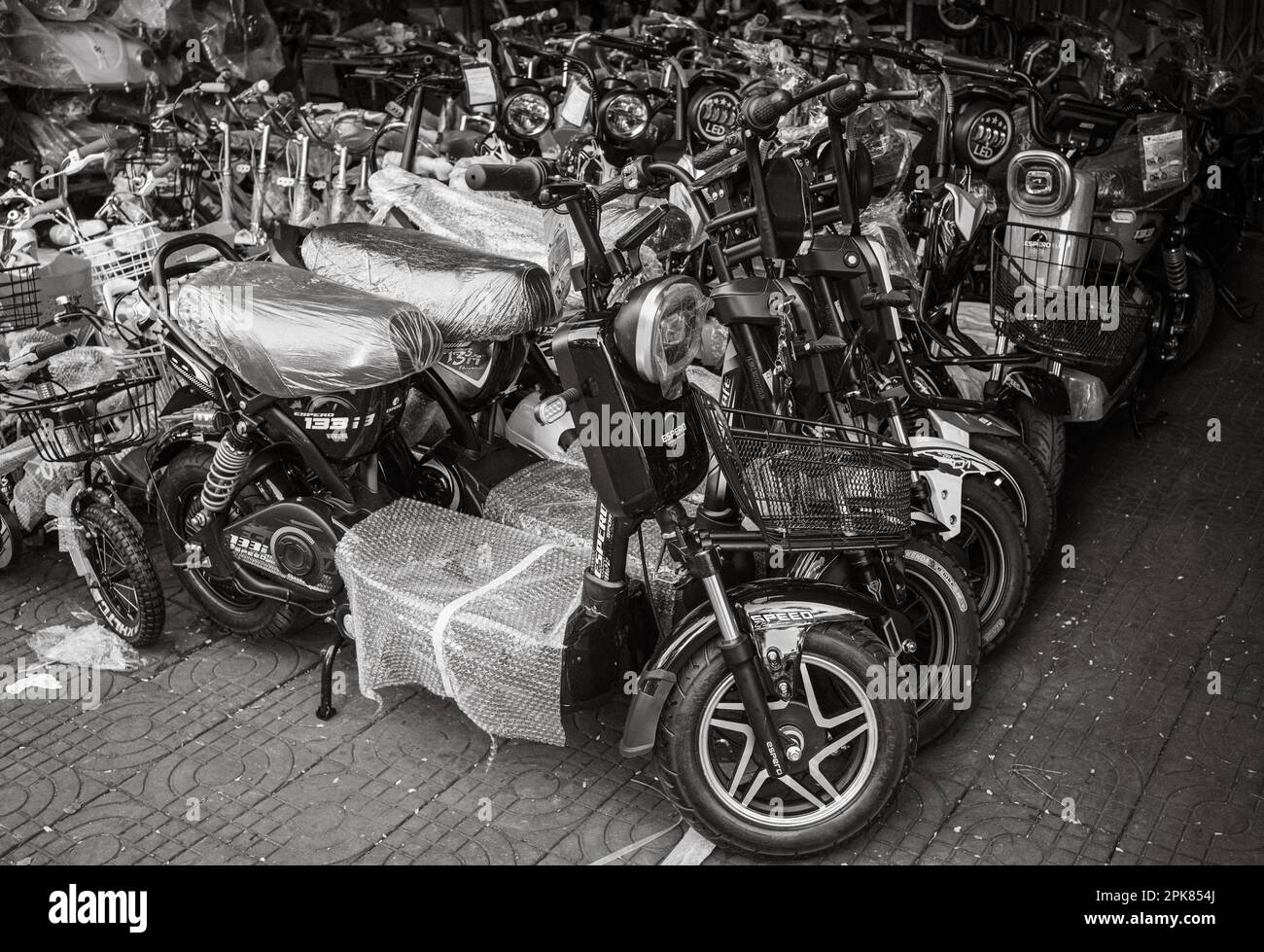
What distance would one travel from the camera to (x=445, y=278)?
4020mm

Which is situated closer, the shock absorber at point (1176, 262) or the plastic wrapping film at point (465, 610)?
the plastic wrapping film at point (465, 610)

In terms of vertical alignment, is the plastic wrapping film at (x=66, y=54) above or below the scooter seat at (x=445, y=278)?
above

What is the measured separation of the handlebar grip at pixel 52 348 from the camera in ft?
14.2

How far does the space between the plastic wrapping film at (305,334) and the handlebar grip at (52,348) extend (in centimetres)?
84

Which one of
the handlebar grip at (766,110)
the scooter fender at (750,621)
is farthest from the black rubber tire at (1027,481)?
the handlebar grip at (766,110)

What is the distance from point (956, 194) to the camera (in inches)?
184

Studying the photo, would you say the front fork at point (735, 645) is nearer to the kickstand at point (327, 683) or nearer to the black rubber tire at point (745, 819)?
the black rubber tire at point (745, 819)

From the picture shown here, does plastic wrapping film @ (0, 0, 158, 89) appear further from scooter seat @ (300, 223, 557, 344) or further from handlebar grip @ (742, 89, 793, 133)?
handlebar grip @ (742, 89, 793, 133)

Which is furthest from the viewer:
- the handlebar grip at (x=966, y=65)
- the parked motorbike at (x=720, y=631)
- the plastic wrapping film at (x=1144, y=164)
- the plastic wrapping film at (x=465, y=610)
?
the handlebar grip at (x=966, y=65)

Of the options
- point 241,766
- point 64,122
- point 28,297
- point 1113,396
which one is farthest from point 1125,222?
point 64,122

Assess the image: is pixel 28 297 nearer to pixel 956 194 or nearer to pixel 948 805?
pixel 956 194

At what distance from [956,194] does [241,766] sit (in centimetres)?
337

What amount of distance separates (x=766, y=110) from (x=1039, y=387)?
6.29 ft

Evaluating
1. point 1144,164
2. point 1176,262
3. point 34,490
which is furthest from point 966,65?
point 34,490
